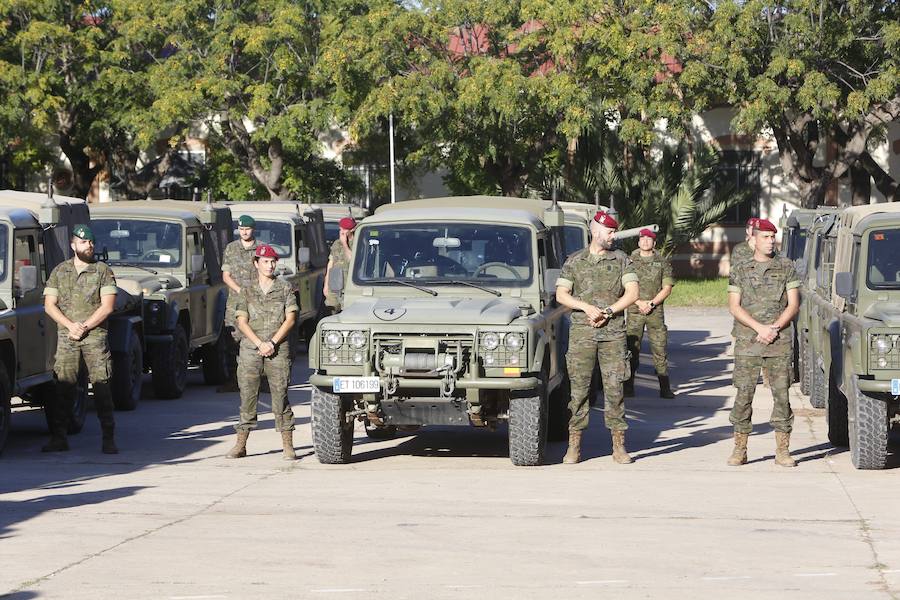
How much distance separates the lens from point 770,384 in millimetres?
12430

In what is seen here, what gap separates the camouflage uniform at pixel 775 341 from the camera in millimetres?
12305

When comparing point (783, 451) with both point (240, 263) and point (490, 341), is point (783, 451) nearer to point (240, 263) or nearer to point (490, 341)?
point (490, 341)

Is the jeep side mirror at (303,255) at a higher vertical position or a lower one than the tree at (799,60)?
lower

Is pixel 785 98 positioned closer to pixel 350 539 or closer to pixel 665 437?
pixel 665 437

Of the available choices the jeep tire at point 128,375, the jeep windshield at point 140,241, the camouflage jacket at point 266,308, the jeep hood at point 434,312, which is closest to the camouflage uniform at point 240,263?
the jeep windshield at point 140,241

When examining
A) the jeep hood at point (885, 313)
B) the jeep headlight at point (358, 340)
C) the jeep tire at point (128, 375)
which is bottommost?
the jeep tire at point (128, 375)

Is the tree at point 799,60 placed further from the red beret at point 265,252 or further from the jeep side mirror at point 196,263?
the red beret at point 265,252

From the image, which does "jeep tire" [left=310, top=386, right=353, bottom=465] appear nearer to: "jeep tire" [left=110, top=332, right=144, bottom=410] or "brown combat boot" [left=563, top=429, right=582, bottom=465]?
"brown combat boot" [left=563, top=429, right=582, bottom=465]

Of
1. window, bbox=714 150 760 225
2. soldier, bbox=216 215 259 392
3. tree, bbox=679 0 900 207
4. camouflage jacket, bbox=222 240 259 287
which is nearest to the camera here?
soldier, bbox=216 215 259 392

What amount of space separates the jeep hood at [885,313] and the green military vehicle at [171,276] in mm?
7467

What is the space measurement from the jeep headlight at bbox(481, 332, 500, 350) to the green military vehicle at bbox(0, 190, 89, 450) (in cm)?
368

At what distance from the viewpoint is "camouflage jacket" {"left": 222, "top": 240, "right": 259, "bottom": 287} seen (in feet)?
55.2

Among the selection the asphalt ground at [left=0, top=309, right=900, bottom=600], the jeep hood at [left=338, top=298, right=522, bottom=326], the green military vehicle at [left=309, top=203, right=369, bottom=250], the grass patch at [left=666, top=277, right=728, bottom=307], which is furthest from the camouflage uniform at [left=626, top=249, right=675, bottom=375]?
the grass patch at [left=666, top=277, right=728, bottom=307]

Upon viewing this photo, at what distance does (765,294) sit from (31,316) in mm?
5861
